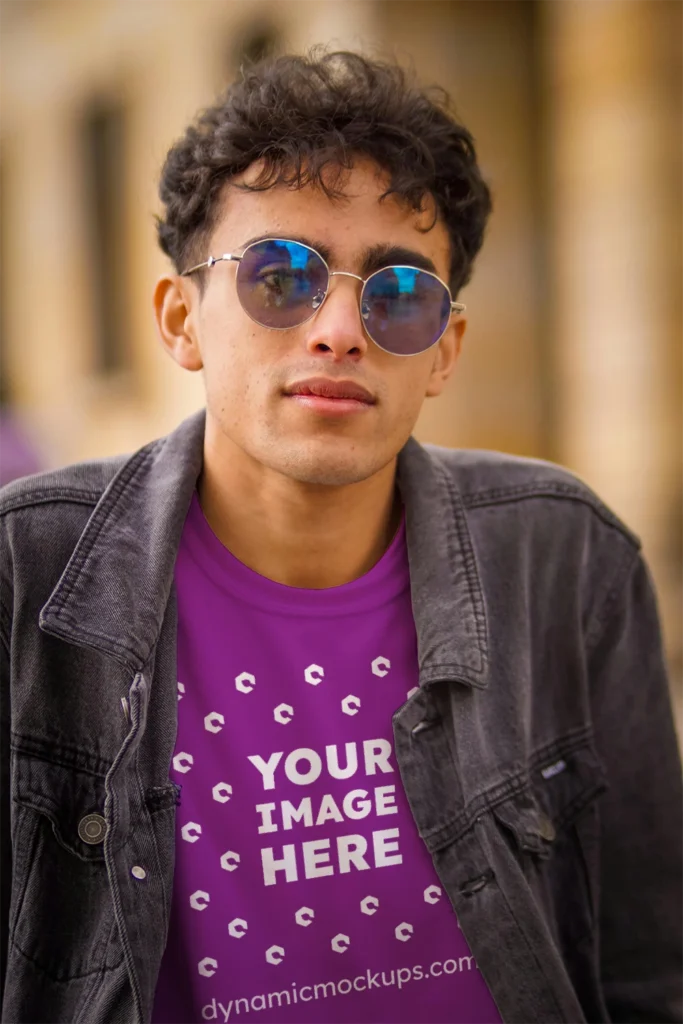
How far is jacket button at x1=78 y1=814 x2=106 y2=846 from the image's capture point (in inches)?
75.5

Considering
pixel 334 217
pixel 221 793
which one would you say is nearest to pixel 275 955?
pixel 221 793

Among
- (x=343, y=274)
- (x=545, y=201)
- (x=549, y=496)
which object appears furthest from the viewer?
(x=545, y=201)

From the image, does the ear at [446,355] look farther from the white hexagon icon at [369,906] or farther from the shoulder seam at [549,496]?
the white hexagon icon at [369,906]

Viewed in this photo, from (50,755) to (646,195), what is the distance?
5.80 meters

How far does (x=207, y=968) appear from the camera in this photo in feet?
6.37

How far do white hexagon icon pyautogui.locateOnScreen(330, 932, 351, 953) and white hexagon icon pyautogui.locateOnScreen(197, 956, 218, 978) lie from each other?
0.73ft

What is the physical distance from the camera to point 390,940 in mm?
2033

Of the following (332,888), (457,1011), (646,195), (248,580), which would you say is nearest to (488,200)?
(248,580)

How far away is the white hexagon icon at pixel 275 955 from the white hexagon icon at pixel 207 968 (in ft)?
0.32

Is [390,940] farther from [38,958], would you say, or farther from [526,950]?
[38,958]

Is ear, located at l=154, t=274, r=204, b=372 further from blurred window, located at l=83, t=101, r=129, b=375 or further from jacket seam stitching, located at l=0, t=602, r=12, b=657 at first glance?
blurred window, located at l=83, t=101, r=129, b=375

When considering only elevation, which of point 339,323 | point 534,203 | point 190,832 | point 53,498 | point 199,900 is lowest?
point 199,900

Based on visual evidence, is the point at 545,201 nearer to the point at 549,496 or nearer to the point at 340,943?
the point at 549,496

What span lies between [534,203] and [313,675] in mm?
7192
